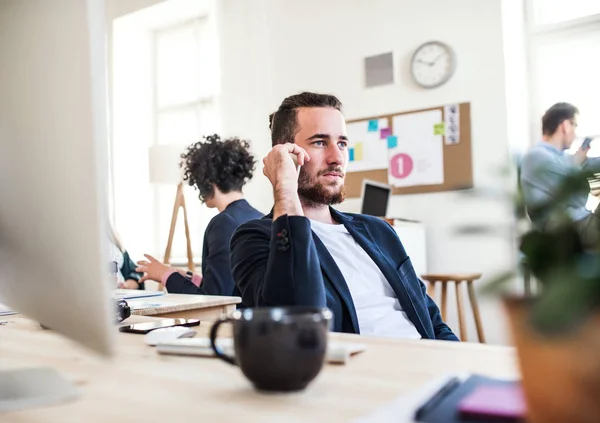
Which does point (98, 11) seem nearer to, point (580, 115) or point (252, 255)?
point (252, 255)

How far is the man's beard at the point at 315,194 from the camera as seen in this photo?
5.63 ft

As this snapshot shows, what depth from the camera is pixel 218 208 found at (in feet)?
9.36

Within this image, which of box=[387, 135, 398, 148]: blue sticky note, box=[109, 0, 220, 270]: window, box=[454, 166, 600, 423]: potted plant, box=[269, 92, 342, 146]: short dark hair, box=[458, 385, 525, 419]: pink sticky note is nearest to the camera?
box=[454, 166, 600, 423]: potted plant

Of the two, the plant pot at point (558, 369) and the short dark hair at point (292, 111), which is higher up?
the short dark hair at point (292, 111)

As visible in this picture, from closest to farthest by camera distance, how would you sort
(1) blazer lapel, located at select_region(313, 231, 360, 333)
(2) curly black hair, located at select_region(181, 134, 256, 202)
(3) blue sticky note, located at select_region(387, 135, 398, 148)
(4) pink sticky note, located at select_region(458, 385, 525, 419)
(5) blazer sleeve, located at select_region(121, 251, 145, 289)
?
1. (4) pink sticky note, located at select_region(458, 385, 525, 419)
2. (1) blazer lapel, located at select_region(313, 231, 360, 333)
3. (2) curly black hair, located at select_region(181, 134, 256, 202)
4. (5) blazer sleeve, located at select_region(121, 251, 145, 289)
5. (3) blue sticky note, located at select_region(387, 135, 398, 148)

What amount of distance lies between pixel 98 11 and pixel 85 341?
283mm

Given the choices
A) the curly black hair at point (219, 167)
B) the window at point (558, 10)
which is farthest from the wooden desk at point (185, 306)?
the window at point (558, 10)

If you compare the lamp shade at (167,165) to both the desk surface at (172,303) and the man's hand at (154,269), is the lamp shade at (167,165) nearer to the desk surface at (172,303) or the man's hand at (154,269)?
the man's hand at (154,269)

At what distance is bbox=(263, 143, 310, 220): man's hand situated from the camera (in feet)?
4.74

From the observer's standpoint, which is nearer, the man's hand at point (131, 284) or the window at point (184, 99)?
the man's hand at point (131, 284)

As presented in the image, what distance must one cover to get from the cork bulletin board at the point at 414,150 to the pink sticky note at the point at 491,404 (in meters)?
3.25

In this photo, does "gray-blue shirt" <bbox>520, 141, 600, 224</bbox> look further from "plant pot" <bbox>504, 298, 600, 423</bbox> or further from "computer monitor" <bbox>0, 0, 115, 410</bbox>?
"computer monitor" <bbox>0, 0, 115, 410</bbox>

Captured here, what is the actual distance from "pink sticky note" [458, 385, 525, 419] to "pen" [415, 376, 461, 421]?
2 cm

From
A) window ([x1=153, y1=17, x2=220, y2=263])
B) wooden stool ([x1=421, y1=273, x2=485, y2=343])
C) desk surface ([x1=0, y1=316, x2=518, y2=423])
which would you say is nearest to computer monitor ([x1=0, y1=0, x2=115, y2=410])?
desk surface ([x1=0, y1=316, x2=518, y2=423])
